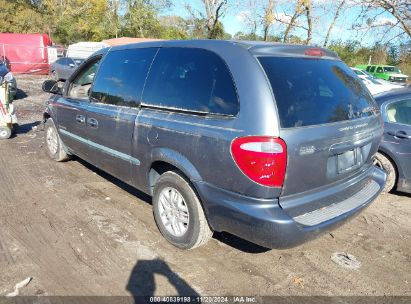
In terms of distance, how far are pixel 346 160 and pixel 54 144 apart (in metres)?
4.84

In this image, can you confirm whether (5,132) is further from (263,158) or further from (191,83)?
(263,158)

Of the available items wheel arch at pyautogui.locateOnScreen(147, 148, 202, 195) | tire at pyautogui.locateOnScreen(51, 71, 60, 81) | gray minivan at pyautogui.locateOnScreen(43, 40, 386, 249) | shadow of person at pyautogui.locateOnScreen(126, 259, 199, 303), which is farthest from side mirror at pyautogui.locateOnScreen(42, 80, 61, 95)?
tire at pyautogui.locateOnScreen(51, 71, 60, 81)

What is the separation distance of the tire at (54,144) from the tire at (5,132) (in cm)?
189

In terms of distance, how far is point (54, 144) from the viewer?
6082 mm

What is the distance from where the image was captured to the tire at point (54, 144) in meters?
5.88

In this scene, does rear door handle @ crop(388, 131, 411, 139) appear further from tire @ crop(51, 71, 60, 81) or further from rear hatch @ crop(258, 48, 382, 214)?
tire @ crop(51, 71, 60, 81)

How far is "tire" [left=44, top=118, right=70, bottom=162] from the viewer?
5.88 meters

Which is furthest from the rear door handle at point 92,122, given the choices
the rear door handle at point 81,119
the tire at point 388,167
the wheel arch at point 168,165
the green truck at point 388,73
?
the green truck at point 388,73

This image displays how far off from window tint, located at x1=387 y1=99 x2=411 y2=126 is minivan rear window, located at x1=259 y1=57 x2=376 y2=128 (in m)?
1.65

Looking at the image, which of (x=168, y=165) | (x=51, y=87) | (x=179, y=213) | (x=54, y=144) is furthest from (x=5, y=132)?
(x=179, y=213)

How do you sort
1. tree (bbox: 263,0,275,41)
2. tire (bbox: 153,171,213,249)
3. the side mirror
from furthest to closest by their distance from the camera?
tree (bbox: 263,0,275,41) < the side mirror < tire (bbox: 153,171,213,249)

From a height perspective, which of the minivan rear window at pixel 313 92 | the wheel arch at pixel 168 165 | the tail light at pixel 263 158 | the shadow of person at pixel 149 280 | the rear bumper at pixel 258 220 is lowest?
the shadow of person at pixel 149 280

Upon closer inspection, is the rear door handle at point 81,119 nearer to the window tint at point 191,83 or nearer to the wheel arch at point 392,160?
the window tint at point 191,83

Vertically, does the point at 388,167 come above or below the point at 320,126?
below
